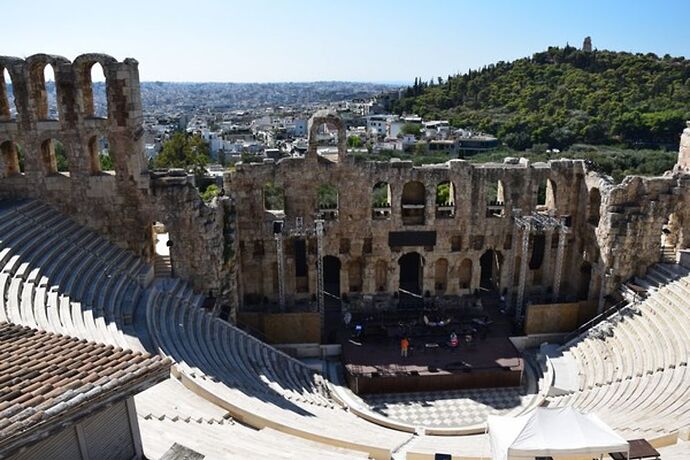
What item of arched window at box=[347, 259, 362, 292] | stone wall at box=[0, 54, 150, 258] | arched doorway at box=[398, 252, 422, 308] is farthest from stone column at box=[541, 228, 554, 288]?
stone wall at box=[0, 54, 150, 258]

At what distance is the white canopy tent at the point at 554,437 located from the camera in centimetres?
1229

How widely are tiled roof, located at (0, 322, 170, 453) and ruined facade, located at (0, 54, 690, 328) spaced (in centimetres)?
1246

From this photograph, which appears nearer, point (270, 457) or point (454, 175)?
point (270, 457)

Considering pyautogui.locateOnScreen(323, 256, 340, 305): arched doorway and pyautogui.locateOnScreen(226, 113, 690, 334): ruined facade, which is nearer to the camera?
pyautogui.locateOnScreen(226, 113, 690, 334): ruined facade

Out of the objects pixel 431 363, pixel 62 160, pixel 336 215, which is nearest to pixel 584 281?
pixel 431 363

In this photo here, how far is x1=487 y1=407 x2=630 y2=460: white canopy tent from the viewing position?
12.3 m

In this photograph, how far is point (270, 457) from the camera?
1198cm

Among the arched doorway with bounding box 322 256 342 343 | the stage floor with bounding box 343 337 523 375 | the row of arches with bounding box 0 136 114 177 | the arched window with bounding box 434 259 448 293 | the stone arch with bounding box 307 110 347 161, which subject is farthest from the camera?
the arched window with bounding box 434 259 448 293

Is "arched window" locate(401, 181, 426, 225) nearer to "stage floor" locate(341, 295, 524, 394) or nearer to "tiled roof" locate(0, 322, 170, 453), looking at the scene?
"stage floor" locate(341, 295, 524, 394)

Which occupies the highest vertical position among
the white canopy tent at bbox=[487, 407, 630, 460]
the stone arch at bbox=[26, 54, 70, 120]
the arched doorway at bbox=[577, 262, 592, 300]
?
the stone arch at bbox=[26, 54, 70, 120]

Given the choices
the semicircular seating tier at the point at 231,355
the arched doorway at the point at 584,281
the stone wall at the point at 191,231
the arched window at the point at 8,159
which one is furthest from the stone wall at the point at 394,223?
the arched window at the point at 8,159

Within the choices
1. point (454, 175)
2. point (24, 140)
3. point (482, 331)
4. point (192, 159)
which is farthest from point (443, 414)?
point (192, 159)

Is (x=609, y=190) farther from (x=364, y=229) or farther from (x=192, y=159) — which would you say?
(x=192, y=159)

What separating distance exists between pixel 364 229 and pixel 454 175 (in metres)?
4.92
